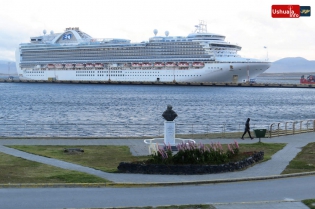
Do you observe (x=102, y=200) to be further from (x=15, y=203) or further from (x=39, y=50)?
(x=39, y=50)

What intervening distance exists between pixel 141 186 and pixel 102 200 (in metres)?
1.82

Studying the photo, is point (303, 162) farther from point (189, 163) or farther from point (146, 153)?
point (146, 153)

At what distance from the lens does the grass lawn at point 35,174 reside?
527 inches

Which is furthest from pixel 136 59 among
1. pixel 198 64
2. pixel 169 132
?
pixel 169 132

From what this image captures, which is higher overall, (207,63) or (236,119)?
(207,63)

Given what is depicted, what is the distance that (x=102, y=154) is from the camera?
18797 mm

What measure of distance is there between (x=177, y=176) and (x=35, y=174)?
12.8 feet

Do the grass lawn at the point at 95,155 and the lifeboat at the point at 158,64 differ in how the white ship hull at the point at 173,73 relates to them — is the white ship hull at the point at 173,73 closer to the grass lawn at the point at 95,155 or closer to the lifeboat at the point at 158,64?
the lifeboat at the point at 158,64

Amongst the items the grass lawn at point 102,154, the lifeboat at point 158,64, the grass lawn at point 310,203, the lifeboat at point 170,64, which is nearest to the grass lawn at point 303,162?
the grass lawn at point 102,154

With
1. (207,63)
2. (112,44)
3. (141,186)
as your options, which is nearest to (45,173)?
(141,186)

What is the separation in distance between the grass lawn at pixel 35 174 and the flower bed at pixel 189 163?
151cm

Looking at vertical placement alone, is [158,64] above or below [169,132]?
above

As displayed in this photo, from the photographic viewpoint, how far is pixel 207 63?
108m

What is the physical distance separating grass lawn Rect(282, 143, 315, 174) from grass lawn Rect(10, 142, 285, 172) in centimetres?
99
